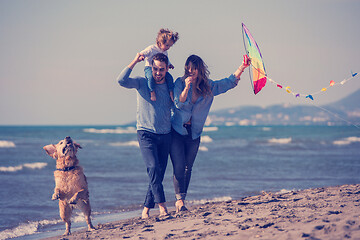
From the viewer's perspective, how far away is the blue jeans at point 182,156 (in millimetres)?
5523

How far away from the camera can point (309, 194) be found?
6.06 meters

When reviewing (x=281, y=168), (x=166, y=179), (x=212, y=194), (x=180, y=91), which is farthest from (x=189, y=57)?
(x=281, y=168)

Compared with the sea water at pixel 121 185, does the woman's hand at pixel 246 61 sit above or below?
above

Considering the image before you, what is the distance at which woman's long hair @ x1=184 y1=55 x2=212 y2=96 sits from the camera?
536cm

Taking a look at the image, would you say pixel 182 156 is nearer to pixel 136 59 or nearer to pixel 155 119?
pixel 155 119

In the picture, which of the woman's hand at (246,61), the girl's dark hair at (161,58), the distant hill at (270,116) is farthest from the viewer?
the distant hill at (270,116)

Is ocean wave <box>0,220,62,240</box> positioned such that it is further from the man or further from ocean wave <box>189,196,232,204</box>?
ocean wave <box>189,196,232,204</box>

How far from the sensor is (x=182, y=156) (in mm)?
5566

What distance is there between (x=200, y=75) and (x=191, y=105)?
360mm

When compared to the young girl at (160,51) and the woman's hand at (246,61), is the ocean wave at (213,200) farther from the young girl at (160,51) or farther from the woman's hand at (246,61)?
the woman's hand at (246,61)

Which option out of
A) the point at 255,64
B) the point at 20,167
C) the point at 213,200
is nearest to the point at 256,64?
the point at 255,64

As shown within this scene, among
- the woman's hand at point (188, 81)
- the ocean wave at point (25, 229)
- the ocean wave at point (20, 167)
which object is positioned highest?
the woman's hand at point (188, 81)

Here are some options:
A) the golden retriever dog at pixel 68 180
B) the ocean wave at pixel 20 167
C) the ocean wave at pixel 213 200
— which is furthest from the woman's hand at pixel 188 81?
the ocean wave at pixel 20 167

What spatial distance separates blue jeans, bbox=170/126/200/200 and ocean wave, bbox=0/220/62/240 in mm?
2173
